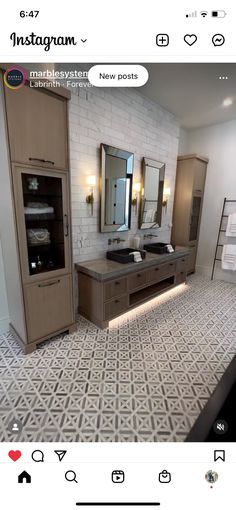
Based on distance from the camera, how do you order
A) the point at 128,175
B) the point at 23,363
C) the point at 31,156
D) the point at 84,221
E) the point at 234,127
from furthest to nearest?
1. the point at 234,127
2. the point at 128,175
3. the point at 84,221
4. the point at 23,363
5. the point at 31,156

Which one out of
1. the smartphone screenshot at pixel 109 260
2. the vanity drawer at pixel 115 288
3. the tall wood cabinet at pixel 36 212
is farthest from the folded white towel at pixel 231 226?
the tall wood cabinet at pixel 36 212

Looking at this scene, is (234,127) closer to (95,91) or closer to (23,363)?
(95,91)

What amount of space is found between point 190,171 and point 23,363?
3544 mm

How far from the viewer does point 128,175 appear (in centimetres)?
261

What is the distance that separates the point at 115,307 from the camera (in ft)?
7.22

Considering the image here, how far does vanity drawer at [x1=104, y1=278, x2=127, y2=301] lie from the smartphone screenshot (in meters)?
0.02

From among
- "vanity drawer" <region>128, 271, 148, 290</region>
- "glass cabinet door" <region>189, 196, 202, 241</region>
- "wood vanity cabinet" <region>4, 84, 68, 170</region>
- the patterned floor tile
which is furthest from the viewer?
"glass cabinet door" <region>189, 196, 202, 241</region>

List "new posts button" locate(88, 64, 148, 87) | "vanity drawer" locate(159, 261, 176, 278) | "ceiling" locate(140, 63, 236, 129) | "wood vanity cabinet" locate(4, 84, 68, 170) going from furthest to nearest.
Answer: "vanity drawer" locate(159, 261, 176, 278) → "ceiling" locate(140, 63, 236, 129) → "wood vanity cabinet" locate(4, 84, 68, 170) → "new posts button" locate(88, 64, 148, 87)

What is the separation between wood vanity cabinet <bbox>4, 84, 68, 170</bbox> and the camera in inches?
55.1
